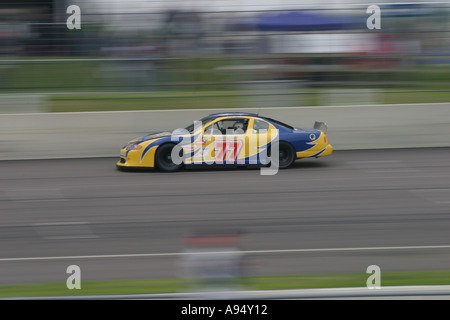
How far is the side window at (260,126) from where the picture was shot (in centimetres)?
1244

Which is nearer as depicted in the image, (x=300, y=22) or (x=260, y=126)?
(x=260, y=126)

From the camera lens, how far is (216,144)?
1227 centimetres

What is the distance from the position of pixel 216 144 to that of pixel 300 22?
5.55 meters

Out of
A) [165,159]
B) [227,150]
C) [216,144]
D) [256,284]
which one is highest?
[216,144]

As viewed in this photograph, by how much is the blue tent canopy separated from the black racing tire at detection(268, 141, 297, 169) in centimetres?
445

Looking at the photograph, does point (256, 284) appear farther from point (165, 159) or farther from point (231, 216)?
point (165, 159)

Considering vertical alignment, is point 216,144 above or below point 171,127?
below

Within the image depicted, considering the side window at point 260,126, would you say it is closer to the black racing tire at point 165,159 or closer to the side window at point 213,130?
the side window at point 213,130

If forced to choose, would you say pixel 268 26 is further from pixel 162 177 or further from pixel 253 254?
pixel 253 254

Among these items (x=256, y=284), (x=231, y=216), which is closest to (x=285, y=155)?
(x=231, y=216)

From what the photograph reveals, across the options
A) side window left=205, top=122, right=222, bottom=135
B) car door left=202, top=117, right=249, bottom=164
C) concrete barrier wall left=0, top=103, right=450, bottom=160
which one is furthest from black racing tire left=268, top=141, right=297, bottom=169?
concrete barrier wall left=0, top=103, right=450, bottom=160

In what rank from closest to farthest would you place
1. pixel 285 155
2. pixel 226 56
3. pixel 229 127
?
1. pixel 229 127
2. pixel 285 155
3. pixel 226 56

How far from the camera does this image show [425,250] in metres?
7.00

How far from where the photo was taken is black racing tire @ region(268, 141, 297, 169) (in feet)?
41.6
